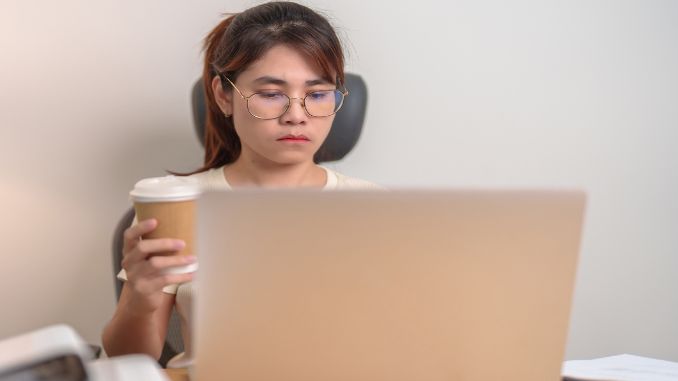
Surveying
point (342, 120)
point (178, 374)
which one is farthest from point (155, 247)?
point (342, 120)

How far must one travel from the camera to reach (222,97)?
1448 mm

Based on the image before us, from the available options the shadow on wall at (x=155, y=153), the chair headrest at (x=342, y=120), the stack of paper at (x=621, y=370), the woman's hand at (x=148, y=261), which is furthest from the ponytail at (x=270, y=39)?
the stack of paper at (x=621, y=370)

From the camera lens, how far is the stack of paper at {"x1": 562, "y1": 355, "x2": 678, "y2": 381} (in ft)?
2.84

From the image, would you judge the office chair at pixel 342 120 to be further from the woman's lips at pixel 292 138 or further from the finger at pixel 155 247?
the finger at pixel 155 247

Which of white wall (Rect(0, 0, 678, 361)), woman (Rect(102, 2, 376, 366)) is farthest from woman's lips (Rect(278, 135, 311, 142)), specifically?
white wall (Rect(0, 0, 678, 361))

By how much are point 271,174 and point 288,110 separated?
0.77ft

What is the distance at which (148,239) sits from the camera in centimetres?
75

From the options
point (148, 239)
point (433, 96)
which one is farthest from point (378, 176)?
point (148, 239)

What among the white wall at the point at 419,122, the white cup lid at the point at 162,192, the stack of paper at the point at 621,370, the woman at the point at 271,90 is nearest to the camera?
the white cup lid at the point at 162,192

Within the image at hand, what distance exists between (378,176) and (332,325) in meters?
1.45

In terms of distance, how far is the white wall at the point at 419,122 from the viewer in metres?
1.80

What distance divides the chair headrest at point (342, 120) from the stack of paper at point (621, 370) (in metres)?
0.88

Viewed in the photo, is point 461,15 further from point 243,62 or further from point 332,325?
point 332,325

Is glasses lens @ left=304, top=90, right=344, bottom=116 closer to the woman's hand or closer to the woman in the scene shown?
the woman
